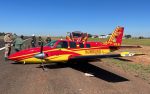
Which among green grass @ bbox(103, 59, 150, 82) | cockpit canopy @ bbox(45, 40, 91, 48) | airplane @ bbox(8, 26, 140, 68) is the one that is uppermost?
cockpit canopy @ bbox(45, 40, 91, 48)

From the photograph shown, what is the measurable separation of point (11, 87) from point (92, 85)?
368cm

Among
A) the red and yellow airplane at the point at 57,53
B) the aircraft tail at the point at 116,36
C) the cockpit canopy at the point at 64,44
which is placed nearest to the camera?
the red and yellow airplane at the point at 57,53

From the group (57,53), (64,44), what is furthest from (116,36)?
(57,53)

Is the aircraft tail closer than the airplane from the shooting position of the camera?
No

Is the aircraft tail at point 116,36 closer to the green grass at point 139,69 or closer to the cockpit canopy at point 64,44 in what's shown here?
the green grass at point 139,69

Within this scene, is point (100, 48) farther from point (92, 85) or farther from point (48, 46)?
point (92, 85)

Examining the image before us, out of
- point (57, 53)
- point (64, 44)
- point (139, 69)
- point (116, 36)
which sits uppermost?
A: point (116, 36)

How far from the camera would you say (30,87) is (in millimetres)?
9961

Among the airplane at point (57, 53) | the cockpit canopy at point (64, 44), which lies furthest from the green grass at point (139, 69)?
the cockpit canopy at point (64, 44)

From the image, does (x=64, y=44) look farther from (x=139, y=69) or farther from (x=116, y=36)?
(x=116, y=36)

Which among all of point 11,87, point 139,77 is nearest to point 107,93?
point 11,87

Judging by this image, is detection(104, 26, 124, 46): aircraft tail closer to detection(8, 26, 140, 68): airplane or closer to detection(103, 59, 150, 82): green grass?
detection(8, 26, 140, 68): airplane

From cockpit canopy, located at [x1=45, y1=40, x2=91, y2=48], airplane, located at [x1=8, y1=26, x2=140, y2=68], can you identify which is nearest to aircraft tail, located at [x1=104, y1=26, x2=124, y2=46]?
airplane, located at [x1=8, y1=26, x2=140, y2=68]

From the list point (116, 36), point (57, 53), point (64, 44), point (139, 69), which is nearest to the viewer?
point (57, 53)
